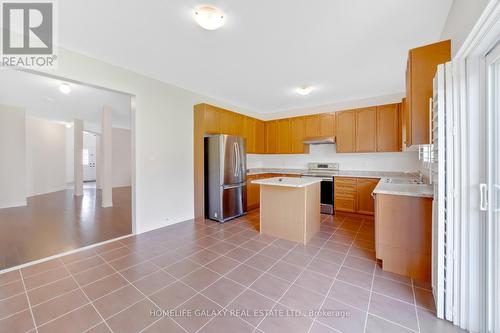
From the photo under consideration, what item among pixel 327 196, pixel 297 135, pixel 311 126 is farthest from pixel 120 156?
pixel 327 196

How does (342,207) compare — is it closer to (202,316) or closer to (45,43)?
(202,316)

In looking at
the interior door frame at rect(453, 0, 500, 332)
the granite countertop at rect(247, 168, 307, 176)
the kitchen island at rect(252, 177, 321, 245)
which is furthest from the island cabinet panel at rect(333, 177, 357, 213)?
the interior door frame at rect(453, 0, 500, 332)

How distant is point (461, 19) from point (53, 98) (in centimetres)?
732

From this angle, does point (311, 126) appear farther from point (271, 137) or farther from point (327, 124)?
point (271, 137)

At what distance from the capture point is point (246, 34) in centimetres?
236

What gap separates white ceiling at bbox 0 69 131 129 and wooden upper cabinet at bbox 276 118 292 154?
12.9 feet

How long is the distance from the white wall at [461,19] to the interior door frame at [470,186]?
0.17 meters

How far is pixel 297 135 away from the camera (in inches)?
219

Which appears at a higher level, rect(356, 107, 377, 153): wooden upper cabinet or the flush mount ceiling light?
the flush mount ceiling light

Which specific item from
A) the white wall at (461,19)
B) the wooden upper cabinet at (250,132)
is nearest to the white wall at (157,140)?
the wooden upper cabinet at (250,132)

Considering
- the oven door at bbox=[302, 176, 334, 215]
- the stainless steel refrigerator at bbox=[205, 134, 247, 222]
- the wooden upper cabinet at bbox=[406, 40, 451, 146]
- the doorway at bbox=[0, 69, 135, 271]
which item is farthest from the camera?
the oven door at bbox=[302, 176, 334, 215]

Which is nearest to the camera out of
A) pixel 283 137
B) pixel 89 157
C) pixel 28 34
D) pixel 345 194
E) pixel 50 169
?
pixel 28 34

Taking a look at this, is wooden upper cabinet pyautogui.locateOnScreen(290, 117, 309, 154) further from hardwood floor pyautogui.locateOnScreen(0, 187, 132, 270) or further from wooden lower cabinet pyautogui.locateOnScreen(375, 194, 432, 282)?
hardwood floor pyautogui.locateOnScreen(0, 187, 132, 270)

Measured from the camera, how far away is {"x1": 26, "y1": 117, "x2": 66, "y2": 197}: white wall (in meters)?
6.64
